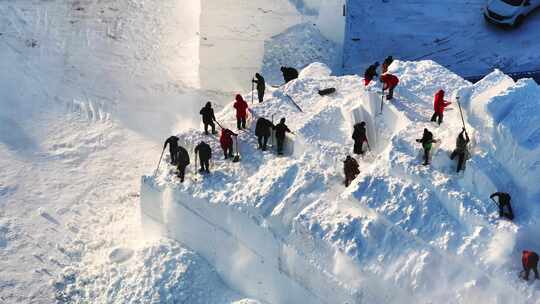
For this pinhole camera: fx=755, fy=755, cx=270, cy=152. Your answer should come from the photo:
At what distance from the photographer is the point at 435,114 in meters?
17.9

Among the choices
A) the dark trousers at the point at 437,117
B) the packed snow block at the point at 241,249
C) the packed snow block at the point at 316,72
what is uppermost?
the dark trousers at the point at 437,117

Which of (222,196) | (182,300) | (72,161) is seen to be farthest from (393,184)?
(72,161)

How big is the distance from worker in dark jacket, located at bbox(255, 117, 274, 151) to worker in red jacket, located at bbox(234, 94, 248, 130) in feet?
2.32

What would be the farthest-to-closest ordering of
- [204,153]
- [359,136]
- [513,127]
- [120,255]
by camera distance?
[120,255] < [204,153] < [359,136] < [513,127]

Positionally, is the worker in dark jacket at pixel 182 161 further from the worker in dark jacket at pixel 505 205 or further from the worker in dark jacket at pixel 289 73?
the worker in dark jacket at pixel 505 205

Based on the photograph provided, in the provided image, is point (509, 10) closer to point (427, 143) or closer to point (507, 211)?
point (427, 143)

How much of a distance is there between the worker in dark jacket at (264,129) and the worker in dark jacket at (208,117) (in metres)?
1.24

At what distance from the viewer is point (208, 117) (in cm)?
1869

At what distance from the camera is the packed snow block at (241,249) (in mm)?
16188

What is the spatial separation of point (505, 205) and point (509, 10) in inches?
505

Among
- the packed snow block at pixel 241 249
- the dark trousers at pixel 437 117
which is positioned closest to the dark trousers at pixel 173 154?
the packed snow block at pixel 241 249

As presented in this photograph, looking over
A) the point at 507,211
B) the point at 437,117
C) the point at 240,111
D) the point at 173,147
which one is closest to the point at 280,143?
the point at 240,111

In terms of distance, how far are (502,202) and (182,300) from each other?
7.32m

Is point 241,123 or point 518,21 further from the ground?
point 518,21
